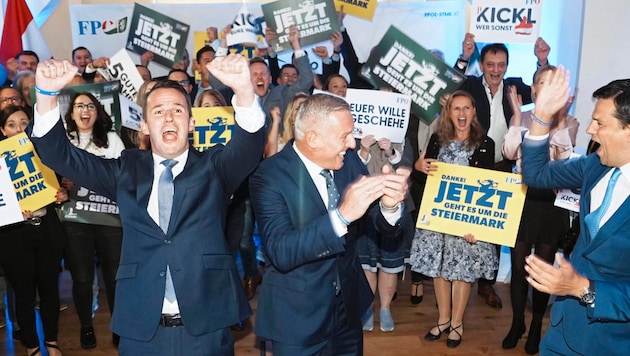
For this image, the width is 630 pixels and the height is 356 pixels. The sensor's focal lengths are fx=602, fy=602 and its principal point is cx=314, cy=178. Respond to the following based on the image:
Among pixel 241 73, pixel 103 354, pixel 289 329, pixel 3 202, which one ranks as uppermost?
pixel 241 73

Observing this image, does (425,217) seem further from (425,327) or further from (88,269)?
(88,269)

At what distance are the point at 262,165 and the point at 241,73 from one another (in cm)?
52

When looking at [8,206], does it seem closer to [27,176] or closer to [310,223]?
[27,176]

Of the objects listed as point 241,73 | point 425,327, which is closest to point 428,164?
point 425,327

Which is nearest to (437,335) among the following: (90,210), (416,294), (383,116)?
(416,294)

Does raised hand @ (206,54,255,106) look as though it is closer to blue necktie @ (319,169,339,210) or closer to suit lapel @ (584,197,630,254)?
blue necktie @ (319,169,339,210)

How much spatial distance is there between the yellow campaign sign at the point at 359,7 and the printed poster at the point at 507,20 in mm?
1672

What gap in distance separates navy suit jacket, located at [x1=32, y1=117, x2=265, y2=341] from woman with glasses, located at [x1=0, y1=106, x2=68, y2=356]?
6.13 ft

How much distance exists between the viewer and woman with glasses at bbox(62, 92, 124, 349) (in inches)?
165

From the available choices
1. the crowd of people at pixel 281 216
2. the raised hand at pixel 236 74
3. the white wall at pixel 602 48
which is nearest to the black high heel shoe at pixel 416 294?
the white wall at pixel 602 48

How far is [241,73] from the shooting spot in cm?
223

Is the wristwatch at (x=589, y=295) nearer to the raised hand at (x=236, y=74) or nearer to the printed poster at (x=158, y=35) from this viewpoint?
the raised hand at (x=236, y=74)

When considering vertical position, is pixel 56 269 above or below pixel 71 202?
below

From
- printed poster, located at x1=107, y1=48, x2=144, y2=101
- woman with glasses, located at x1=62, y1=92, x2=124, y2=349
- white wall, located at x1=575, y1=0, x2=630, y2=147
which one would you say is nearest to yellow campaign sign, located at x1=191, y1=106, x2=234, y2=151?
woman with glasses, located at x1=62, y1=92, x2=124, y2=349
